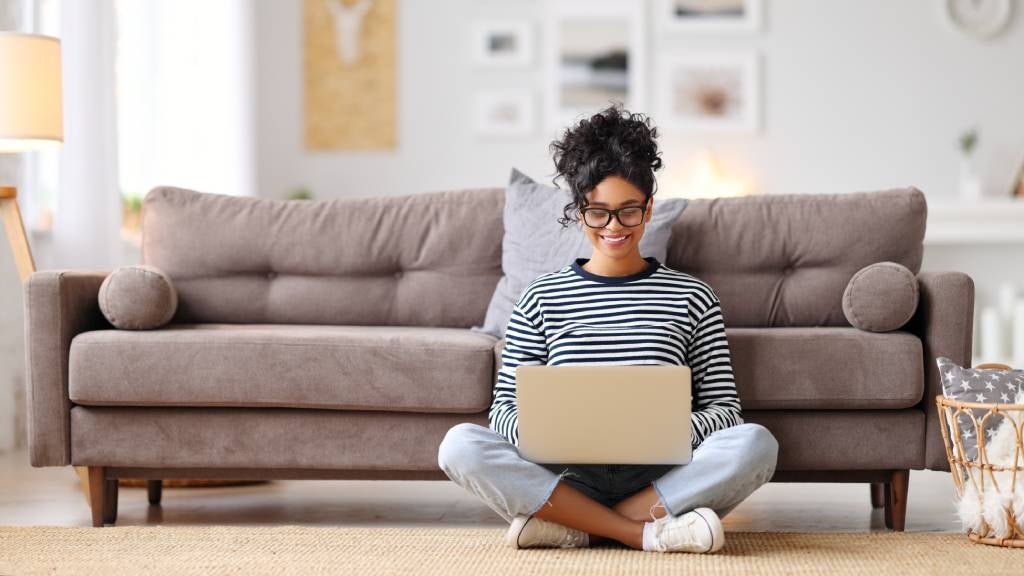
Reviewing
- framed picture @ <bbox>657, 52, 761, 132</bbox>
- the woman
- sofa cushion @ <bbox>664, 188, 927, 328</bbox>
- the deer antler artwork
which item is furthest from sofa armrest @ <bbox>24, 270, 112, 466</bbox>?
framed picture @ <bbox>657, 52, 761, 132</bbox>

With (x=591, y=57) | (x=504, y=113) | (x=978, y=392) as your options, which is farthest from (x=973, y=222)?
(x=978, y=392)

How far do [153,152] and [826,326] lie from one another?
3.45 metres

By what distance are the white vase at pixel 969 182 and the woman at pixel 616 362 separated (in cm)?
353

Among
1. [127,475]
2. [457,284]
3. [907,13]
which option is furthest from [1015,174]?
[127,475]

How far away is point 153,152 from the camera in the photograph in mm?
5207

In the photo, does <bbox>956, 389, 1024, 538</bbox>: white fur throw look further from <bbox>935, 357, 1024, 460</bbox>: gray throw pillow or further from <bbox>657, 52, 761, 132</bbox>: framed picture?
<bbox>657, 52, 761, 132</bbox>: framed picture

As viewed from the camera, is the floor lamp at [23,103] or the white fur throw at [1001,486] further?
the floor lamp at [23,103]

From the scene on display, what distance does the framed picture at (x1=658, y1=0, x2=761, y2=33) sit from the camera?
5.57m

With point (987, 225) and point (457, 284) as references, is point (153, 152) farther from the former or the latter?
point (987, 225)

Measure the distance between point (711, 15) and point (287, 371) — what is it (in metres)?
3.70

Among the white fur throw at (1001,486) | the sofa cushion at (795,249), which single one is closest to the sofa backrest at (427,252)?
the sofa cushion at (795,249)

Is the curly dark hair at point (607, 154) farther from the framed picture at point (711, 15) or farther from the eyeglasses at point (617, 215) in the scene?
the framed picture at point (711, 15)

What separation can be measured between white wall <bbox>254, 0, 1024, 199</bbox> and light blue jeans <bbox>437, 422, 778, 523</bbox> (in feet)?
11.9

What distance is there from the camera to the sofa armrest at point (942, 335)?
243cm
